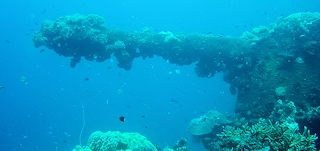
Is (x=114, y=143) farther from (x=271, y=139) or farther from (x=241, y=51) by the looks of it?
(x=241, y=51)

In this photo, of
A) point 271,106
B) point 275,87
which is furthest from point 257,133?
Answer: point 275,87

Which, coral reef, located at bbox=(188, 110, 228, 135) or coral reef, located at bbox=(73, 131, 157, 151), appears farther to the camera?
coral reef, located at bbox=(188, 110, 228, 135)

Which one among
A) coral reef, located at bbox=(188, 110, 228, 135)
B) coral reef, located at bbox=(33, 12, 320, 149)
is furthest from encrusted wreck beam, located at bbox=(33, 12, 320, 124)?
coral reef, located at bbox=(188, 110, 228, 135)

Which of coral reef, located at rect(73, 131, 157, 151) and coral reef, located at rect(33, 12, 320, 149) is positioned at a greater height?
coral reef, located at rect(33, 12, 320, 149)

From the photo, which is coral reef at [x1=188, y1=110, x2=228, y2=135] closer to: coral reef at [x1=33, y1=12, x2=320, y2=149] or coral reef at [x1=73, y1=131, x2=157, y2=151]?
coral reef at [x1=33, y1=12, x2=320, y2=149]

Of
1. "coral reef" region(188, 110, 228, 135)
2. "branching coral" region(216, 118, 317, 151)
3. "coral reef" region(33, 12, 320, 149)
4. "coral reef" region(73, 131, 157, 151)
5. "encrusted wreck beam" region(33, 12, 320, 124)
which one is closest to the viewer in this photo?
"branching coral" region(216, 118, 317, 151)

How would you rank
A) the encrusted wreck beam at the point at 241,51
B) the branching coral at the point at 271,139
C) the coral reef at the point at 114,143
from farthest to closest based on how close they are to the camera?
the encrusted wreck beam at the point at 241,51
the coral reef at the point at 114,143
the branching coral at the point at 271,139

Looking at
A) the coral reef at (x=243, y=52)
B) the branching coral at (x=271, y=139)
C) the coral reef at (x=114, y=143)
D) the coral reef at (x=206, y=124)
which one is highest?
the coral reef at (x=243, y=52)

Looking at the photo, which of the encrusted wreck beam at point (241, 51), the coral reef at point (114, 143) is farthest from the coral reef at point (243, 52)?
the coral reef at point (114, 143)

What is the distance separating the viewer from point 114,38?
44.0 feet

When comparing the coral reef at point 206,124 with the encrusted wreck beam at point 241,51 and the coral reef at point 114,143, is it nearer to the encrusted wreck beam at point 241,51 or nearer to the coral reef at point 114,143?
the encrusted wreck beam at point 241,51

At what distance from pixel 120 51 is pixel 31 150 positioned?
72.0 m

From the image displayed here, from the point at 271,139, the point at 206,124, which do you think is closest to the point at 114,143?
the point at 206,124

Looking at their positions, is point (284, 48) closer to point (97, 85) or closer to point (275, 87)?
point (275, 87)
